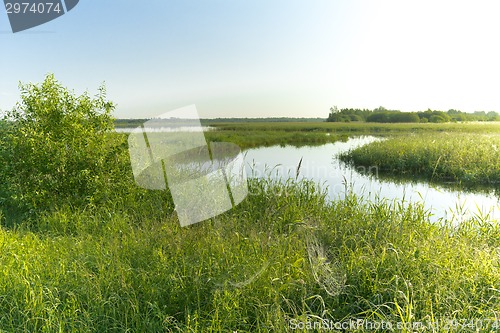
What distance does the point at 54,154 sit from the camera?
545cm

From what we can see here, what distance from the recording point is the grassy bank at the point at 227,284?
2414mm

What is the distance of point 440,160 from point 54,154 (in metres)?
11.5

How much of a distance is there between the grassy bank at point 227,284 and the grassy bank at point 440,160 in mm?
7608

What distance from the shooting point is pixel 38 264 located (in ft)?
10.7

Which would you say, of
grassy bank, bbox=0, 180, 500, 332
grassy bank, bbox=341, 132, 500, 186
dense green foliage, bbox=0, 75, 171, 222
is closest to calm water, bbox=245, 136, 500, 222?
grassy bank, bbox=341, 132, 500, 186

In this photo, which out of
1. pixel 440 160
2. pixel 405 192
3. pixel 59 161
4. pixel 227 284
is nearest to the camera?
pixel 227 284

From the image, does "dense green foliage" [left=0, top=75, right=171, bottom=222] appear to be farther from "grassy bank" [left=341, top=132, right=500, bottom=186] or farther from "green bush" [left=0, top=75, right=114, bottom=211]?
"grassy bank" [left=341, top=132, right=500, bottom=186]

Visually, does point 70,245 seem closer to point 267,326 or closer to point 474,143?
point 267,326

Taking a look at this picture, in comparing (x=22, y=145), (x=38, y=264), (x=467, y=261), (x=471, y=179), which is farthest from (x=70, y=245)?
(x=471, y=179)

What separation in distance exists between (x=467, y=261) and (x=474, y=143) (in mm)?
12798

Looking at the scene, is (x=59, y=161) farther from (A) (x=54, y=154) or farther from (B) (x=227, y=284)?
(B) (x=227, y=284)

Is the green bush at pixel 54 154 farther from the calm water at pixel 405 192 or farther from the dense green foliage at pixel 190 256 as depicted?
the calm water at pixel 405 192

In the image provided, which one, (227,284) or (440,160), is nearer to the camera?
(227,284)

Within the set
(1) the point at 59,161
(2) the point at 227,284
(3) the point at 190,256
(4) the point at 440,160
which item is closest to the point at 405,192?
(3) the point at 190,256
